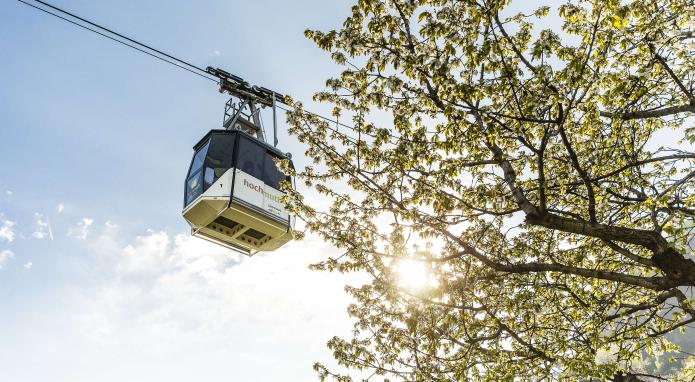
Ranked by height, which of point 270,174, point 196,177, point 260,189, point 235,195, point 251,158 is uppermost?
point 251,158

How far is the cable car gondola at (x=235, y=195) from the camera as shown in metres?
14.6

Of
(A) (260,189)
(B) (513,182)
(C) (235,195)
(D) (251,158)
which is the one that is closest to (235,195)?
(C) (235,195)

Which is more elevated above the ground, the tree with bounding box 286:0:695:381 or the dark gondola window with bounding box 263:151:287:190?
the dark gondola window with bounding box 263:151:287:190

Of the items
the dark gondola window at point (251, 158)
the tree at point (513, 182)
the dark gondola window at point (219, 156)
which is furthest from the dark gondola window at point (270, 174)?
the tree at point (513, 182)

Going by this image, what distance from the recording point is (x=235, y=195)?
1432 centimetres

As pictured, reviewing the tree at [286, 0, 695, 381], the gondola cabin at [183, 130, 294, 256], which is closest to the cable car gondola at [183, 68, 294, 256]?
the gondola cabin at [183, 130, 294, 256]

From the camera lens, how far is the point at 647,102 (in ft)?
Result: 27.0

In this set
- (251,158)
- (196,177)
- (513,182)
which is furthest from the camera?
(251,158)

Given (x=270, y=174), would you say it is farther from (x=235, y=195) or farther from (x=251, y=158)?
(x=235, y=195)

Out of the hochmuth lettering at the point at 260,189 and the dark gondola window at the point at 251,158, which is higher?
the dark gondola window at the point at 251,158

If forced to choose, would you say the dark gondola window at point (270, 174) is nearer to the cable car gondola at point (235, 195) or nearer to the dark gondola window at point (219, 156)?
the cable car gondola at point (235, 195)

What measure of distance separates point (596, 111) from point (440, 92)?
2.36 metres

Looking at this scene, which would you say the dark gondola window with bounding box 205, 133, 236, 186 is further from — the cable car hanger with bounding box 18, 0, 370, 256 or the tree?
the tree

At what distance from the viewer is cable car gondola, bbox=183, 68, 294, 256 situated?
14562 millimetres
